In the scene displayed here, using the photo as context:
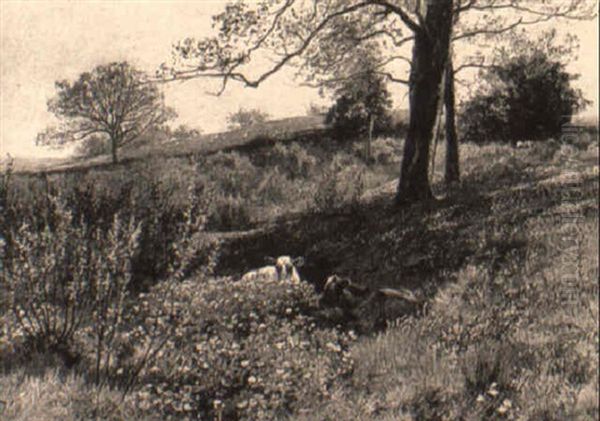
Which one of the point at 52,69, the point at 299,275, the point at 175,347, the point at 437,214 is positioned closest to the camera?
→ the point at 52,69

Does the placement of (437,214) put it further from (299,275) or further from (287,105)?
(287,105)

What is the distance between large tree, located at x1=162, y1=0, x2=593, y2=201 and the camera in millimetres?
9797

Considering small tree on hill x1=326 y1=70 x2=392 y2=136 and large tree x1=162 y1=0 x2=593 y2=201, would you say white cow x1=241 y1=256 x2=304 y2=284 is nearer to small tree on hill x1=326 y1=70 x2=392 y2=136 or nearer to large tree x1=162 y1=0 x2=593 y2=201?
large tree x1=162 y1=0 x2=593 y2=201

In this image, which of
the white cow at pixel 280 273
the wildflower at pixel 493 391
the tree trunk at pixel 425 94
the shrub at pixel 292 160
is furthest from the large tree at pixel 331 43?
the shrub at pixel 292 160

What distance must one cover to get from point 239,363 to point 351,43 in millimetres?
8715

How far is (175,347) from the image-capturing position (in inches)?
241

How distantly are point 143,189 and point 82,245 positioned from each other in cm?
609

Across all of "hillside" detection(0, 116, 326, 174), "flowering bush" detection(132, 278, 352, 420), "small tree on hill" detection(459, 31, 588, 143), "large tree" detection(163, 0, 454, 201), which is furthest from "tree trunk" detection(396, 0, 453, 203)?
"small tree on hill" detection(459, 31, 588, 143)

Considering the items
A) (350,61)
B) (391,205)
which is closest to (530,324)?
(391,205)

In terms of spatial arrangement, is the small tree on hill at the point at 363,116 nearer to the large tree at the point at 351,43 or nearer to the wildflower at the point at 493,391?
the large tree at the point at 351,43

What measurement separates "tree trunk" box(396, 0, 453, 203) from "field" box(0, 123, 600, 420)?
0.82m

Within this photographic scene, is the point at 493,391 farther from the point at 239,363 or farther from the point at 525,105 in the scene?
the point at 525,105

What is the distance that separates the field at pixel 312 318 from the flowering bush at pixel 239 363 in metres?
0.02

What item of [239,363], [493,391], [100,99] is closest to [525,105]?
[100,99]
